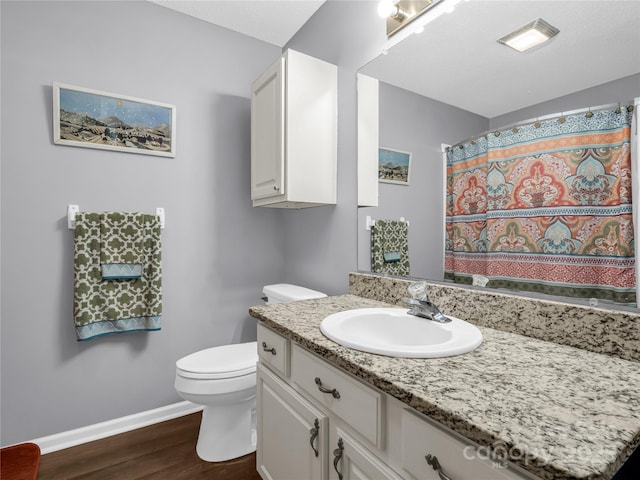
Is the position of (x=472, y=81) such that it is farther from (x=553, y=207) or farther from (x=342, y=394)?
(x=342, y=394)

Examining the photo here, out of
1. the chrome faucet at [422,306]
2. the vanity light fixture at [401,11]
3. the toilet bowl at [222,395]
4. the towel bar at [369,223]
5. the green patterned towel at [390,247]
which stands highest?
the vanity light fixture at [401,11]

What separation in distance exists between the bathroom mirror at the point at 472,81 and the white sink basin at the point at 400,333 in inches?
10.5

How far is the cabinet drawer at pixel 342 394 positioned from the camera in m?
0.75

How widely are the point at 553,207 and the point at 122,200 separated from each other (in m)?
2.03

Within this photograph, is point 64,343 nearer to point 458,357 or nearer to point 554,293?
point 458,357

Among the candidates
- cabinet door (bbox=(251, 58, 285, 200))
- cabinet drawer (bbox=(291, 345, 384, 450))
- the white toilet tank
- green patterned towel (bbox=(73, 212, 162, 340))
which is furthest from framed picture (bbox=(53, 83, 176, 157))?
cabinet drawer (bbox=(291, 345, 384, 450))

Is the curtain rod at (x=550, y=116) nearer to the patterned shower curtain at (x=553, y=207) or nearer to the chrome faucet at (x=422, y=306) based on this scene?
the patterned shower curtain at (x=553, y=207)

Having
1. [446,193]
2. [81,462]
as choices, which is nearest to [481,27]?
[446,193]

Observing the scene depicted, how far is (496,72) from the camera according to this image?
1.08 m

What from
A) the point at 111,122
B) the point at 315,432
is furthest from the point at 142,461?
the point at 111,122

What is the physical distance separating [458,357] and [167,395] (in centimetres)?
188

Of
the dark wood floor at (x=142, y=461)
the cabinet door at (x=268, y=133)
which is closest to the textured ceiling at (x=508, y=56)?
the cabinet door at (x=268, y=133)

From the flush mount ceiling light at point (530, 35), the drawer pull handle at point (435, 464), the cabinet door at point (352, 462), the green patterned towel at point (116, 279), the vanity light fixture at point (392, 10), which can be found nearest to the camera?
the drawer pull handle at point (435, 464)

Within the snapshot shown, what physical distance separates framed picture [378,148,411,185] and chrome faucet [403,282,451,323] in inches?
18.9
